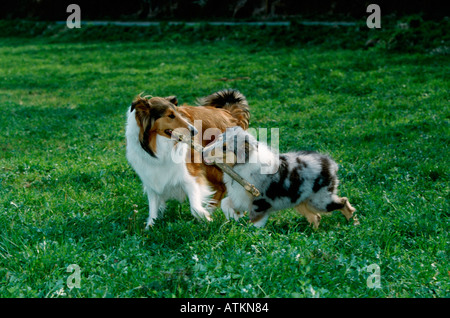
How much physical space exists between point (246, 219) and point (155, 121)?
1.35 meters

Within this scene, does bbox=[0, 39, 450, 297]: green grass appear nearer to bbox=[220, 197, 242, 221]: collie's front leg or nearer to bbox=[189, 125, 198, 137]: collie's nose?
bbox=[220, 197, 242, 221]: collie's front leg

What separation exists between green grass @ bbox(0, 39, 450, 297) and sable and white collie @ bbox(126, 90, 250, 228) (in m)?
0.25

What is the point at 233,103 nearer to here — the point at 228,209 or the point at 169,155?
the point at 169,155

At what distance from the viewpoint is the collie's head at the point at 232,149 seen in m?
4.89

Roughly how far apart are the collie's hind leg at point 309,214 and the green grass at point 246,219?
0.32 ft

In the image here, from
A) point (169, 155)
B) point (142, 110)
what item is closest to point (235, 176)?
point (169, 155)

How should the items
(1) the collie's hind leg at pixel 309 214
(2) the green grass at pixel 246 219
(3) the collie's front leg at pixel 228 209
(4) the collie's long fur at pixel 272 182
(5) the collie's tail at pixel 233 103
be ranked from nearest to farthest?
(2) the green grass at pixel 246 219 → (4) the collie's long fur at pixel 272 182 → (3) the collie's front leg at pixel 228 209 → (1) the collie's hind leg at pixel 309 214 → (5) the collie's tail at pixel 233 103

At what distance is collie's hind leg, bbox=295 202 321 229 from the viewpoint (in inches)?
204

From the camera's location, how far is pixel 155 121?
484cm

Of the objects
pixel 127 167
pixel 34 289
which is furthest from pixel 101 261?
pixel 127 167

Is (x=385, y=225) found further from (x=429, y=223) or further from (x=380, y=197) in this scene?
(x=380, y=197)

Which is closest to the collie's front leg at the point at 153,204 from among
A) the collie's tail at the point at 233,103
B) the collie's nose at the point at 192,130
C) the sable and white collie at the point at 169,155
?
the sable and white collie at the point at 169,155

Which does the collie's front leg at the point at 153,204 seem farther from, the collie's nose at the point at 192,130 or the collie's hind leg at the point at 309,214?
the collie's hind leg at the point at 309,214

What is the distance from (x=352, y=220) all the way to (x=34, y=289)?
3134 mm
